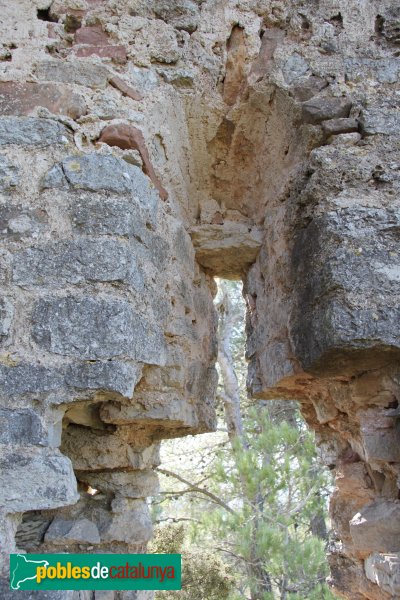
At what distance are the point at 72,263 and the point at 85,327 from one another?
196 millimetres

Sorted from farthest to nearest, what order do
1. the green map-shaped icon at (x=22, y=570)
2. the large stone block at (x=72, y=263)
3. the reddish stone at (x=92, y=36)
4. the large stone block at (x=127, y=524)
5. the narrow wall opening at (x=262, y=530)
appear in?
the narrow wall opening at (x=262, y=530), the large stone block at (x=127, y=524), the reddish stone at (x=92, y=36), the large stone block at (x=72, y=263), the green map-shaped icon at (x=22, y=570)

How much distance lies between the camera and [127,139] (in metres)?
1.85

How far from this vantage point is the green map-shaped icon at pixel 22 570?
1.32m

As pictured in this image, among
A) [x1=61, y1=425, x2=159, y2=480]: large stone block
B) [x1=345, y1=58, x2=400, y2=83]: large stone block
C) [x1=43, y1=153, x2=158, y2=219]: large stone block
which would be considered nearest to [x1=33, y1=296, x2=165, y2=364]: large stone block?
[x1=43, y1=153, x2=158, y2=219]: large stone block

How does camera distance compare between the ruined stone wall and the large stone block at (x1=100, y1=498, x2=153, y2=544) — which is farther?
the large stone block at (x1=100, y1=498, x2=153, y2=544)

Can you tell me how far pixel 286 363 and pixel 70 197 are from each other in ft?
3.18

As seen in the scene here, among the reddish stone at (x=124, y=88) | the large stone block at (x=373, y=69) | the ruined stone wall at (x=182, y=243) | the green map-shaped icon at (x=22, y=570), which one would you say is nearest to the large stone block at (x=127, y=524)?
the ruined stone wall at (x=182, y=243)

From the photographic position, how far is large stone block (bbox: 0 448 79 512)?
134 centimetres

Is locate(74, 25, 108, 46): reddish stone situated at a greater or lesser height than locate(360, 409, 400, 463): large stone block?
greater

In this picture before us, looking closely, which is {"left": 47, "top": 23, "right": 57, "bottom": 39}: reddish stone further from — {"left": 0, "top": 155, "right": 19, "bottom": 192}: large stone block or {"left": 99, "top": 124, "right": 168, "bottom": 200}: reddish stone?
{"left": 0, "top": 155, "right": 19, "bottom": 192}: large stone block

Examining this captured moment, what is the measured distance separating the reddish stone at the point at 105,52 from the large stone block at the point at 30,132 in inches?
15.3

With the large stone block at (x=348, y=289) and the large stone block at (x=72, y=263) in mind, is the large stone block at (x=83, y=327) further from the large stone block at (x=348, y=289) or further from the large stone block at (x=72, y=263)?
the large stone block at (x=348, y=289)

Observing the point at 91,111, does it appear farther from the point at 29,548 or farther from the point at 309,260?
the point at 29,548

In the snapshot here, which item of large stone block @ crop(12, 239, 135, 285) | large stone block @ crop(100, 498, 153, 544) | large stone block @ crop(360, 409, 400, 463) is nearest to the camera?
large stone block @ crop(12, 239, 135, 285)
